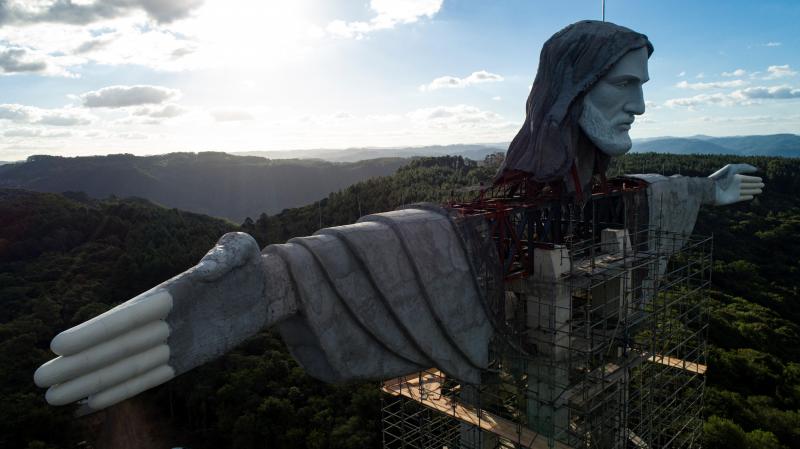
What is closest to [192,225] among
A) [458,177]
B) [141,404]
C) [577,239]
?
[141,404]

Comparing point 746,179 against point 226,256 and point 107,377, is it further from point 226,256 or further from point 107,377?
point 107,377

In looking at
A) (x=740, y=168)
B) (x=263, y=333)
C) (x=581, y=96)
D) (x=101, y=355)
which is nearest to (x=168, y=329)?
(x=101, y=355)

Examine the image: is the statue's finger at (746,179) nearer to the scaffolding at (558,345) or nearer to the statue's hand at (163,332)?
the scaffolding at (558,345)

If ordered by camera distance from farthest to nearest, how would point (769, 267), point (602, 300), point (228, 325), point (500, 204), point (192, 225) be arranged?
point (192, 225), point (769, 267), point (602, 300), point (500, 204), point (228, 325)

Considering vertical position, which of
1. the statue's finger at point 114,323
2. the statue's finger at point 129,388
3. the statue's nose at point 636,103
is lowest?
the statue's finger at point 129,388

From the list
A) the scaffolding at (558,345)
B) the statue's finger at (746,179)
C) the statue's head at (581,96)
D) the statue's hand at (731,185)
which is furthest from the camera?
the statue's finger at (746,179)

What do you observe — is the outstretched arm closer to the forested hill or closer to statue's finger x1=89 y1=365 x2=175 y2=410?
statue's finger x1=89 y1=365 x2=175 y2=410

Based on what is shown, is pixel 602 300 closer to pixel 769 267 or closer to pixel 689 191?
pixel 689 191

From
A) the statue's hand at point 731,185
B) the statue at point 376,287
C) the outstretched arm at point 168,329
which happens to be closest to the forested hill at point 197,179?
the statue's hand at point 731,185

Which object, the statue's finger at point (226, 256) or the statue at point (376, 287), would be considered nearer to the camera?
the statue at point (376, 287)
